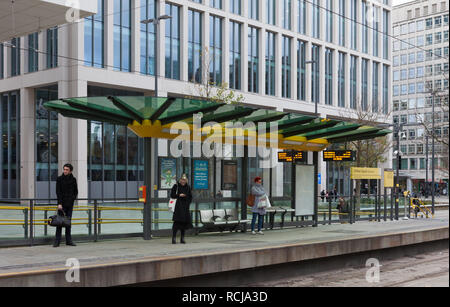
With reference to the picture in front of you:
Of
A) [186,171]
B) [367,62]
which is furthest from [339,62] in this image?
[186,171]

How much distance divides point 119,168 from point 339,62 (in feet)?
80.8

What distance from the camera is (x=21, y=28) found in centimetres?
2081

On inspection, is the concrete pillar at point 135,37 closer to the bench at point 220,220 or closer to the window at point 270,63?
the window at point 270,63

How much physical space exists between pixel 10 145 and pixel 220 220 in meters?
29.6

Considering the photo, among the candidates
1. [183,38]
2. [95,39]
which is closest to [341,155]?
[95,39]

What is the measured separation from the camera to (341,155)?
781 inches

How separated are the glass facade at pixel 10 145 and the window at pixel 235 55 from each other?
1490cm

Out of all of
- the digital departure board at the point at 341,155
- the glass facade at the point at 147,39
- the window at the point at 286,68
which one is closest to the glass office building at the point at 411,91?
the window at the point at 286,68

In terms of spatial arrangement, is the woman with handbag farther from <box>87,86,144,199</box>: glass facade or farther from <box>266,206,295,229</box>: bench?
<box>87,86,144,199</box>: glass facade

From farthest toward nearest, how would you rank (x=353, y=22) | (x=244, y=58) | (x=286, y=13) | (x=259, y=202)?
(x=353, y=22), (x=286, y=13), (x=244, y=58), (x=259, y=202)

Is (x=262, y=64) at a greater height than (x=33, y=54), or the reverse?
(x=262, y=64)

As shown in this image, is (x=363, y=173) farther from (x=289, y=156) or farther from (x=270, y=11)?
(x=270, y=11)
